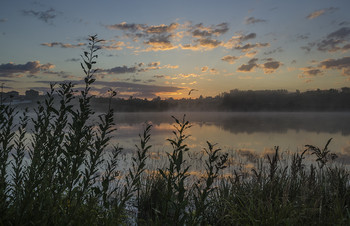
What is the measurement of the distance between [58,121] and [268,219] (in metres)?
4.23

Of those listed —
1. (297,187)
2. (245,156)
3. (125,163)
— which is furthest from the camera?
(245,156)

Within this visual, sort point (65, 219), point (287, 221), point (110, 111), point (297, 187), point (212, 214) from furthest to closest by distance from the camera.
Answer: point (297, 187), point (212, 214), point (287, 221), point (110, 111), point (65, 219)

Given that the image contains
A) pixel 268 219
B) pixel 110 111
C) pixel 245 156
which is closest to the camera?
pixel 110 111

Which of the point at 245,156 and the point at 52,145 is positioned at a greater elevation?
the point at 52,145

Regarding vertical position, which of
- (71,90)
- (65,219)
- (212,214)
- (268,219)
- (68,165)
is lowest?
(212,214)

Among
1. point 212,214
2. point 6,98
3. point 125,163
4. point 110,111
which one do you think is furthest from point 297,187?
point 125,163

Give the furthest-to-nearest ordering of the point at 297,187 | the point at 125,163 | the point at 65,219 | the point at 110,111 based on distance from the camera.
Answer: the point at 125,163 < the point at 297,187 < the point at 110,111 < the point at 65,219

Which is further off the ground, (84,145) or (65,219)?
(84,145)

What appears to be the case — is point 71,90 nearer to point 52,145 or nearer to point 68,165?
point 52,145

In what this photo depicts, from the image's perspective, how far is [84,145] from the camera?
10.3 feet

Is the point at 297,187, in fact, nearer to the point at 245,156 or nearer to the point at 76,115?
the point at 76,115

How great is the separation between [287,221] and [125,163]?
1371 centimetres

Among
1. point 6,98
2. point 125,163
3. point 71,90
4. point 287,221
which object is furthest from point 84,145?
point 125,163

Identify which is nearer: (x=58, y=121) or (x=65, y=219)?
(x=65, y=219)
